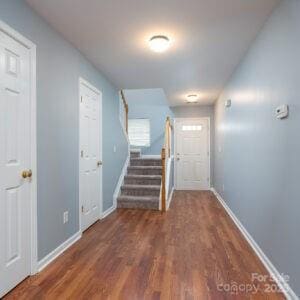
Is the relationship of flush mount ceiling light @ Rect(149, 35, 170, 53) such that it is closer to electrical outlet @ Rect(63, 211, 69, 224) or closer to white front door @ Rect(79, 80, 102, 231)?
white front door @ Rect(79, 80, 102, 231)

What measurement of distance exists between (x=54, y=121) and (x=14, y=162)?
2.34 ft

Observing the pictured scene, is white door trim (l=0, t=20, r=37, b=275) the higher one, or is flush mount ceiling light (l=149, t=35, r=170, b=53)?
flush mount ceiling light (l=149, t=35, r=170, b=53)

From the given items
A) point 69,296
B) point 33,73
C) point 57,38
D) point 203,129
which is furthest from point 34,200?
point 203,129

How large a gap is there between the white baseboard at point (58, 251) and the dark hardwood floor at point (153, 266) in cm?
6

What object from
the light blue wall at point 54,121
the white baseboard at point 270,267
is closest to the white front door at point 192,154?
the white baseboard at point 270,267

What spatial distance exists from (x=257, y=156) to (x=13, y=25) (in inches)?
102

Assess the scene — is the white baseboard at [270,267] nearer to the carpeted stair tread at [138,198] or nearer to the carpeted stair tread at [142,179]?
the carpeted stair tread at [138,198]

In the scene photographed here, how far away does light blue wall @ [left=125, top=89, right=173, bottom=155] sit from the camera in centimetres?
733

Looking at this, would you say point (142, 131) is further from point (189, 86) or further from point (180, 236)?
point (180, 236)

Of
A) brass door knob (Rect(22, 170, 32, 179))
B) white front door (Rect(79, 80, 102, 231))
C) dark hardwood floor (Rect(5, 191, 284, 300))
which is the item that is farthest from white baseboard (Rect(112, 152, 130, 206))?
brass door knob (Rect(22, 170, 32, 179))

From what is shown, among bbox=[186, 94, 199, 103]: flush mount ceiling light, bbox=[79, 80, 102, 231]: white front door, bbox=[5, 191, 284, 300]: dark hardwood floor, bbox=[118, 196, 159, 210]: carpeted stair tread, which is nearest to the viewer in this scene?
bbox=[5, 191, 284, 300]: dark hardwood floor

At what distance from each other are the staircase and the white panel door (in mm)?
2611

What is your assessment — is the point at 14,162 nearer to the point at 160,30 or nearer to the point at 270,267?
the point at 160,30

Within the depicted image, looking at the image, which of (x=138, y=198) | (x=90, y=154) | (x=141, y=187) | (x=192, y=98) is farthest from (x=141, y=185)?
(x=192, y=98)
